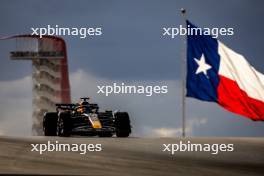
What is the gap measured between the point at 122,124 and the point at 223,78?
871cm

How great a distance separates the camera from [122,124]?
27.5m

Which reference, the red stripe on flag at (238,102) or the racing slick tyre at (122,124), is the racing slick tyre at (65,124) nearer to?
the racing slick tyre at (122,124)

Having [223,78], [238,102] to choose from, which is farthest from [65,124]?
[238,102]

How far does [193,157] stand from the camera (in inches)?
599

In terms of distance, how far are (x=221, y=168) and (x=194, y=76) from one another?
6951 millimetres

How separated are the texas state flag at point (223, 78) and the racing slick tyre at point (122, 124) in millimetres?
7366

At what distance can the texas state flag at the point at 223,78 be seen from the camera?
18.1 m

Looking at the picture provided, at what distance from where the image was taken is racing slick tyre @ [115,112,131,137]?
27500 mm

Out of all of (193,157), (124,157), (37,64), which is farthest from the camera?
(37,64)

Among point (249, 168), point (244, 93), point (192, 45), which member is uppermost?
point (192, 45)

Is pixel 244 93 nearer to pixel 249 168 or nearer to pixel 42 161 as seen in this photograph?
pixel 249 168

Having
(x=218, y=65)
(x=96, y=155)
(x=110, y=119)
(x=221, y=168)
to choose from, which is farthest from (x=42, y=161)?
(x=110, y=119)

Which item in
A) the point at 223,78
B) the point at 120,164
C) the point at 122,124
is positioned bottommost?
the point at 120,164

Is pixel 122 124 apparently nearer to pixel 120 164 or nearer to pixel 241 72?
pixel 241 72
